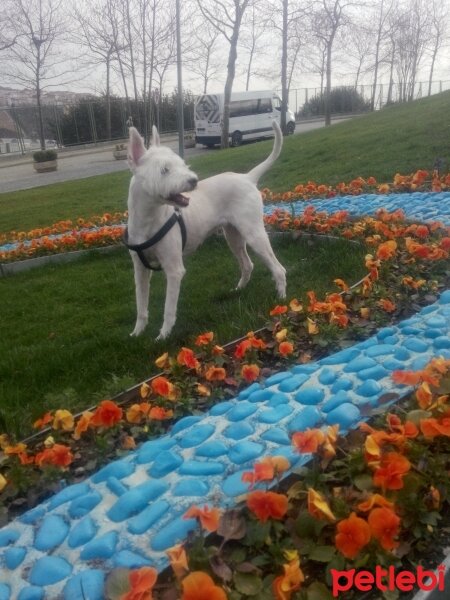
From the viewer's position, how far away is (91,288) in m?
6.42

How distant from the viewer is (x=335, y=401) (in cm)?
266

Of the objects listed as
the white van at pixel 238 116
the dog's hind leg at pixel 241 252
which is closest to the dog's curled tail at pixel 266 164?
the dog's hind leg at pixel 241 252

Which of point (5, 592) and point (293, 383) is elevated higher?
point (293, 383)

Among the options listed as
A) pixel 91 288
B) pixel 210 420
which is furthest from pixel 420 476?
pixel 91 288

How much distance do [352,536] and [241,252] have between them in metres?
4.18

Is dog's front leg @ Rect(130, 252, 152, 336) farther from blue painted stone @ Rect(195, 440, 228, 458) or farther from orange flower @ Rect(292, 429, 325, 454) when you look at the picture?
orange flower @ Rect(292, 429, 325, 454)

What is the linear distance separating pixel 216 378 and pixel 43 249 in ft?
19.1

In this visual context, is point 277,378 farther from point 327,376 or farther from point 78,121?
point 78,121

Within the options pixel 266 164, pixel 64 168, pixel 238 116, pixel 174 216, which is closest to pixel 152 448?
pixel 174 216

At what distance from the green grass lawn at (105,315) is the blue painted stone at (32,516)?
0.79 metres

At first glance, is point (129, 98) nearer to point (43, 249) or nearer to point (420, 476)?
point (43, 249)

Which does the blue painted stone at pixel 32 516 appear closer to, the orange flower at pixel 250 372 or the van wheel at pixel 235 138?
the orange flower at pixel 250 372

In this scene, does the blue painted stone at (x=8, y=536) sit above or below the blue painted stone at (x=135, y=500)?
below

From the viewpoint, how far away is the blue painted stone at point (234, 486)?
214cm
